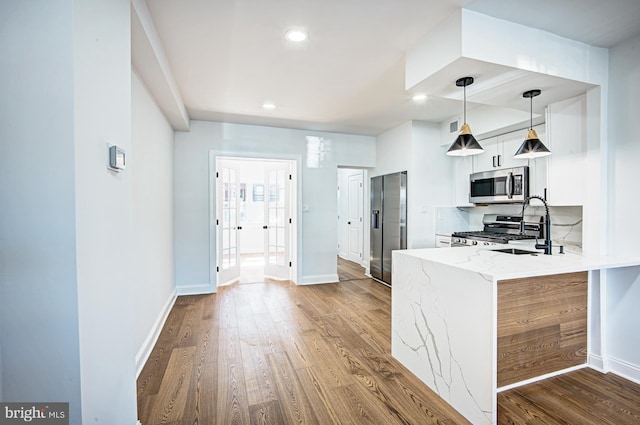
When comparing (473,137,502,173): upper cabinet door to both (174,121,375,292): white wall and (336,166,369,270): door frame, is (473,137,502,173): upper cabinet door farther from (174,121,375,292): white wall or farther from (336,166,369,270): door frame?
(336,166,369,270): door frame

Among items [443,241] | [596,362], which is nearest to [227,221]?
[443,241]

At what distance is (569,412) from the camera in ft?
5.93

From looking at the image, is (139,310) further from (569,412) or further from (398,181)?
(398,181)

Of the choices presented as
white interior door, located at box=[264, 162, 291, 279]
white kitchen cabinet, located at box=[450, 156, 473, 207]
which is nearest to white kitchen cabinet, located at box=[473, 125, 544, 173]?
white kitchen cabinet, located at box=[450, 156, 473, 207]

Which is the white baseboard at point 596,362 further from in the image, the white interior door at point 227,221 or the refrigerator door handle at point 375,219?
the white interior door at point 227,221

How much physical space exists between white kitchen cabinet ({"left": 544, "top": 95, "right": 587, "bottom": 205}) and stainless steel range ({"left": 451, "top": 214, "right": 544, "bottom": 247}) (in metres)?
0.76

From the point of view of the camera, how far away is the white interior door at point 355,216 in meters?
6.24

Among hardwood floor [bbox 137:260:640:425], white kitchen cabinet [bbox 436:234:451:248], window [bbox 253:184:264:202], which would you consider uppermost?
window [bbox 253:184:264:202]

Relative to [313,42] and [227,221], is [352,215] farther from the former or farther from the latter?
[313,42]

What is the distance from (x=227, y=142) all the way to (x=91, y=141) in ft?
11.4

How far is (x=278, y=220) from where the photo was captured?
523cm

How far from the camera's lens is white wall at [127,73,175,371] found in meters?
2.35

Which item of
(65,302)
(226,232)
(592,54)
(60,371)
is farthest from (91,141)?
(226,232)

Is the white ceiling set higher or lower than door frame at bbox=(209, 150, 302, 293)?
higher
